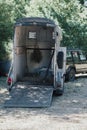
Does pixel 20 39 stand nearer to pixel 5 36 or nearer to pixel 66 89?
pixel 66 89

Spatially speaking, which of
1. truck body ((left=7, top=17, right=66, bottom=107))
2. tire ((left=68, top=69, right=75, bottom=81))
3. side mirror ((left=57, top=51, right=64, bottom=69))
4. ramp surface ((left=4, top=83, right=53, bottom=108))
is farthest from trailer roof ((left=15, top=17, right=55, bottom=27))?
tire ((left=68, top=69, right=75, bottom=81))

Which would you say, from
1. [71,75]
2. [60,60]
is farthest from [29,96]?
[71,75]

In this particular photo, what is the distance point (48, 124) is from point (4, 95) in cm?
569

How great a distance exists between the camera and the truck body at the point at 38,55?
15.3 metres

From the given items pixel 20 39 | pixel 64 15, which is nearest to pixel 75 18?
pixel 64 15

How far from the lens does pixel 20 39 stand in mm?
17344

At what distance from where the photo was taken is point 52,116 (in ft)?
36.6

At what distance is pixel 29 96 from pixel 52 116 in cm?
258

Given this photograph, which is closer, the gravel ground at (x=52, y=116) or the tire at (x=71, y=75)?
the gravel ground at (x=52, y=116)

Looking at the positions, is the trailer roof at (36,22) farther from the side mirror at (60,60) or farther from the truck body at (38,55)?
the side mirror at (60,60)

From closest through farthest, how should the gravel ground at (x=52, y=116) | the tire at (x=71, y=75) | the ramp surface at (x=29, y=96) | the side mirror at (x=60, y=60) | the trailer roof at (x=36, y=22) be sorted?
the gravel ground at (x=52, y=116)
the ramp surface at (x=29, y=96)
the trailer roof at (x=36, y=22)
the side mirror at (x=60, y=60)
the tire at (x=71, y=75)

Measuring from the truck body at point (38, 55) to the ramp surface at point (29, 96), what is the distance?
348 millimetres

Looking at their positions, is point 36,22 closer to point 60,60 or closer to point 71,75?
point 60,60

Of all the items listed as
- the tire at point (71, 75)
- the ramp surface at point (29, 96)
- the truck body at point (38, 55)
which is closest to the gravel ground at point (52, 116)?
the ramp surface at point (29, 96)
